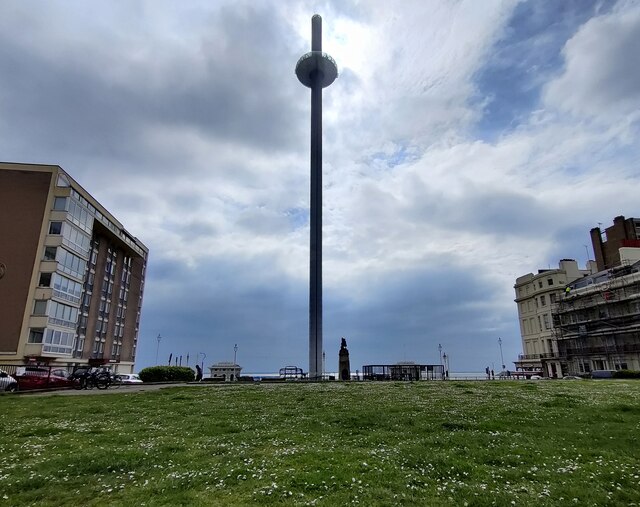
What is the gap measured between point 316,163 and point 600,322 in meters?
61.6

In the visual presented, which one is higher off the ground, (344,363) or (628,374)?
(344,363)

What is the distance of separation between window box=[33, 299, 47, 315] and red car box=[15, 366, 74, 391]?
66.6 ft

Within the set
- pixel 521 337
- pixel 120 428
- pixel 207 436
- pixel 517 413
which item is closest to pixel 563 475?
pixel 517 413

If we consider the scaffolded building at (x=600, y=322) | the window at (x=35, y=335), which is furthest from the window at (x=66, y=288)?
the scaffolded building at (x=600, y=322)

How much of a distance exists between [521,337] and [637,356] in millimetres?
34002

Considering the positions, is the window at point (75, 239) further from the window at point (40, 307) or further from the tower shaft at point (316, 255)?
the tower shaft at point (316, 255)

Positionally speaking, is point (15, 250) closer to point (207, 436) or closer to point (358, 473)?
point (207, 436)

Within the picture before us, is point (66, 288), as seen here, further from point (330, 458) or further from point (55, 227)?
point (330, 458)

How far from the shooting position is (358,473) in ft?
30.4

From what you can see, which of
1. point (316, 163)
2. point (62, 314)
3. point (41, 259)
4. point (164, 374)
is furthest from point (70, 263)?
point (316, 163)

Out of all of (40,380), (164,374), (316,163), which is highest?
(316,163)

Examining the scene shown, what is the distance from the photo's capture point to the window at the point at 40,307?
5601 centimetres

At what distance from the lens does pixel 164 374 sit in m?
53.3

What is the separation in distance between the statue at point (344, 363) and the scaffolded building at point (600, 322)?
52.4 metres
